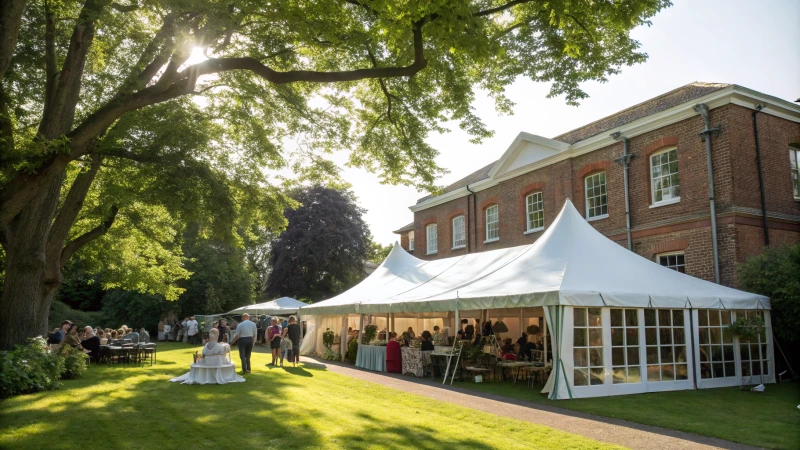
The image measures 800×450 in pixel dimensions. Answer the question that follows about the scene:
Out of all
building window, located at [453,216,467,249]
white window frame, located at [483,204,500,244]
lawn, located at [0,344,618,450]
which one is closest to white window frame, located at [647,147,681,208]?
white window frame, located at [483,204,500,244]

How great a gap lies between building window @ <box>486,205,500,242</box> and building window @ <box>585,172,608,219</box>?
4752 mm

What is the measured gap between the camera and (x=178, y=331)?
3131cm

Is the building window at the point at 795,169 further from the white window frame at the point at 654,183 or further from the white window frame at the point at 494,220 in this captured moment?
the white window frame at the point at 494,220

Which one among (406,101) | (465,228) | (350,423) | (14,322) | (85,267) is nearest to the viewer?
(350,423)

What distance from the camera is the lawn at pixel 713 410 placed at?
7.65 metres

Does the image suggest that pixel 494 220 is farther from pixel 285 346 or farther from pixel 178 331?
pixel 178 331

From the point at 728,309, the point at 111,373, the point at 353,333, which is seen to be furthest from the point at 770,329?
the point at 111,373

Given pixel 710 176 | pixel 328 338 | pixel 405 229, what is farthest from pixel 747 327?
pixel 405 229

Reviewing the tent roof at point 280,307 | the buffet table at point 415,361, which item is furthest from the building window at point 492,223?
the tent roof at point 280,307

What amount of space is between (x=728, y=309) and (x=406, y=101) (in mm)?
8482

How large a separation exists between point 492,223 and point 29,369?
1732 centimetres

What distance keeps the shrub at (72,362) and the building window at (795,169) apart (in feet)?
61.4

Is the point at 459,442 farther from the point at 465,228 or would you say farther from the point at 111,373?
the point at 465,228

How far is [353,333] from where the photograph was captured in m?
19.8
